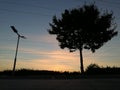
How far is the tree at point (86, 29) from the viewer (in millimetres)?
40062

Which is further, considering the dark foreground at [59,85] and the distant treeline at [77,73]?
the distant treeline at [77,73]

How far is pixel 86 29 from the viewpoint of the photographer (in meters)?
40.2

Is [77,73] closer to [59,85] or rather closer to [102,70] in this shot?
[102,70]

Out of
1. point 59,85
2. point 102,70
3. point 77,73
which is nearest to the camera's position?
point 59,85

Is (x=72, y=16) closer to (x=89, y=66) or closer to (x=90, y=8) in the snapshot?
(x=90, y=8)

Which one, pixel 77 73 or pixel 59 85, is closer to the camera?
pixel 59 85

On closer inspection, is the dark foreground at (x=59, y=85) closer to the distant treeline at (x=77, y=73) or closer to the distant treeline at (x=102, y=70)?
the distant treeline at (x=77, y=73)

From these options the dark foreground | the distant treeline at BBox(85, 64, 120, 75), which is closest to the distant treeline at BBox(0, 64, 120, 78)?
the distant treeline at BBox(85, 64, 120, 75)

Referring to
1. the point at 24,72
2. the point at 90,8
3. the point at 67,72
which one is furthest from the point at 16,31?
the point at 90,8

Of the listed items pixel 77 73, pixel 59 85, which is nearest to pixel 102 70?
pixel 77 73

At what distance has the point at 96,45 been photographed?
40.5m

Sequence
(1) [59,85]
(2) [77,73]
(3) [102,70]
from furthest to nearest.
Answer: (2) [77,73]
(3) [102,70]
(1) [59,85]

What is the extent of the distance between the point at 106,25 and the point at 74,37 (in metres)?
5.06

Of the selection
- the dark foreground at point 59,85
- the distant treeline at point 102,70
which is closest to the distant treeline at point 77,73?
the distant treeline at point 102,70
